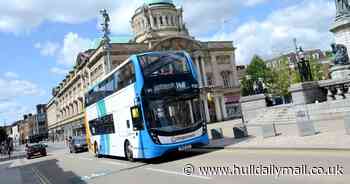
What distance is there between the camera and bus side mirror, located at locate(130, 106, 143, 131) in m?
16.9

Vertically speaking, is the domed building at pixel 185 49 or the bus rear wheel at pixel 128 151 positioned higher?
the domed building at pixel 185 49

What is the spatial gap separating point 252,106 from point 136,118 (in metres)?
18.5

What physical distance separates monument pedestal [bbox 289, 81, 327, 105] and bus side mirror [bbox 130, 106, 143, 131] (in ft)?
41.4

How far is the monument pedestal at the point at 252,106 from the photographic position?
33.7m

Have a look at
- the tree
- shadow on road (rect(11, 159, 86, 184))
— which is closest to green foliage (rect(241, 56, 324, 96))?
the tree

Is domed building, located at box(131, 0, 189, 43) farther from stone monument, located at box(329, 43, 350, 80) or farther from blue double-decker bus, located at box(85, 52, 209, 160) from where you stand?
blue double-decker bus, located at box(85, 52, 209, 160)

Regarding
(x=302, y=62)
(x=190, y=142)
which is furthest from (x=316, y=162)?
(x=302, y=62)

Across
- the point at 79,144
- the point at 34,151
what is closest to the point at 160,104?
the point at 79,144

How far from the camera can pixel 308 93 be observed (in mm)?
26406

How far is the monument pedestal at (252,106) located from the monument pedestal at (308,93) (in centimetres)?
677

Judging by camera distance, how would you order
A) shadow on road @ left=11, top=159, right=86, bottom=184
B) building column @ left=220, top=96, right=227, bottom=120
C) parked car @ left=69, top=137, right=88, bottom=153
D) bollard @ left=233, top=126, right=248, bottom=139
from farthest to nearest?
building column @ left=220, top=96, right=227, bottom=120, parked car @ left=69, top=137, right=88, bottom=153, bollard @ left=233, top=126, right=248, bottom=139, shadow on road @ left=11, top=159, right=86, bottom=184

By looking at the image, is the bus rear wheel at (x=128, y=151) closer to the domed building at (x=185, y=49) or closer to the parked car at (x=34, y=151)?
the parked car at (x=34, y=151)

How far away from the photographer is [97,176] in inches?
626

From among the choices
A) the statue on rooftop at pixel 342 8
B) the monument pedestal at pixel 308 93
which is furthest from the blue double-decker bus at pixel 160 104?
the statue on rooftop at pixel 342 8
